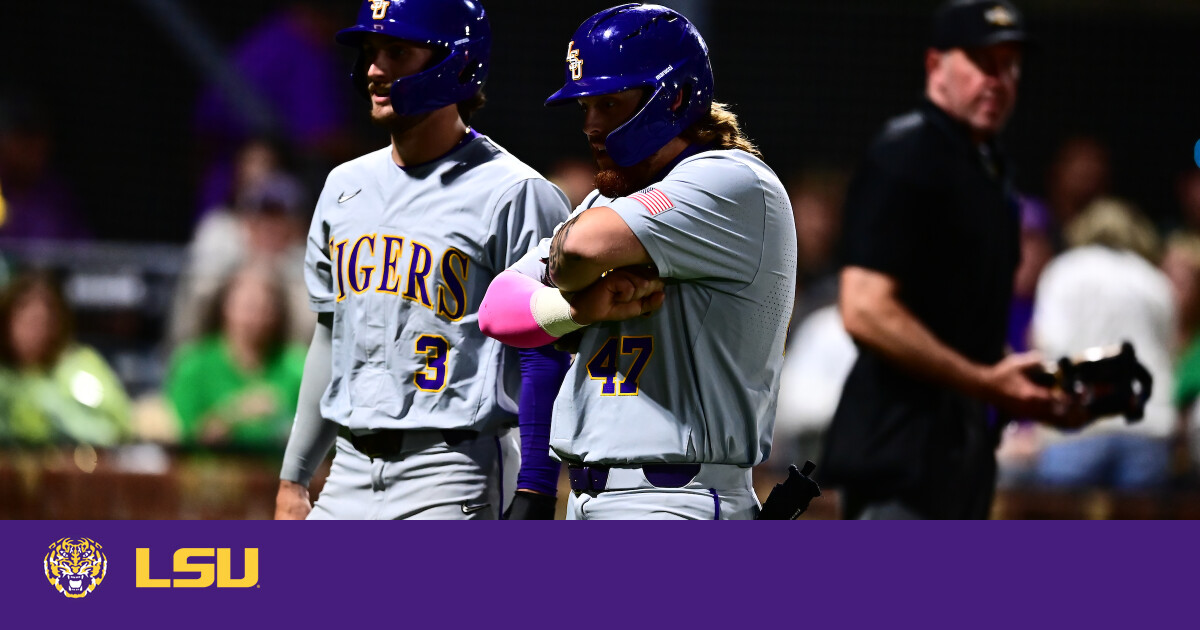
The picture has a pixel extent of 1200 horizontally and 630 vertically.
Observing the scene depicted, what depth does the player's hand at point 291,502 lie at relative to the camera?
375cm

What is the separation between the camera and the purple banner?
2.64 metres

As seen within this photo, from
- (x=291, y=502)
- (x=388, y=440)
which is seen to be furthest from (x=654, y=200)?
(x=291, y=502)

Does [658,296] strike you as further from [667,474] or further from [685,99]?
[685,99]

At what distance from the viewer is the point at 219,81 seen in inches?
344

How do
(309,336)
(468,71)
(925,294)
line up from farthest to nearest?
(309,336)
(925,294)
(468,71)

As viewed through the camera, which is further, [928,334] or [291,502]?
[928,334]

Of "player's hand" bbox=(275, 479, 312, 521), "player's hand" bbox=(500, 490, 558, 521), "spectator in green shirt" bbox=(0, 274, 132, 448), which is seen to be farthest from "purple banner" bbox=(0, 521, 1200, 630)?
"spectator in green shirt" bbox=(0, 274, 132, 448)

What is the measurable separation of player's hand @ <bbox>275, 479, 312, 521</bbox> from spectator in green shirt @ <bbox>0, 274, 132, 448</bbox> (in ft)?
11.1

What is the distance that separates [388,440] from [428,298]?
0.34m

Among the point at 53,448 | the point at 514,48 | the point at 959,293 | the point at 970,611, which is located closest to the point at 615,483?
the point at 970,611

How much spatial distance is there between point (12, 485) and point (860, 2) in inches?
222

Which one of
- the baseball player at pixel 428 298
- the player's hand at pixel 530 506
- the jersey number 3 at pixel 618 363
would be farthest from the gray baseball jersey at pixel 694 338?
the baseball player at pixel 428 298

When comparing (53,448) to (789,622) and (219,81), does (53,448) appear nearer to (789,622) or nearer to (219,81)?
(219,81)

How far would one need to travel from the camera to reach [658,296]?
299cm
